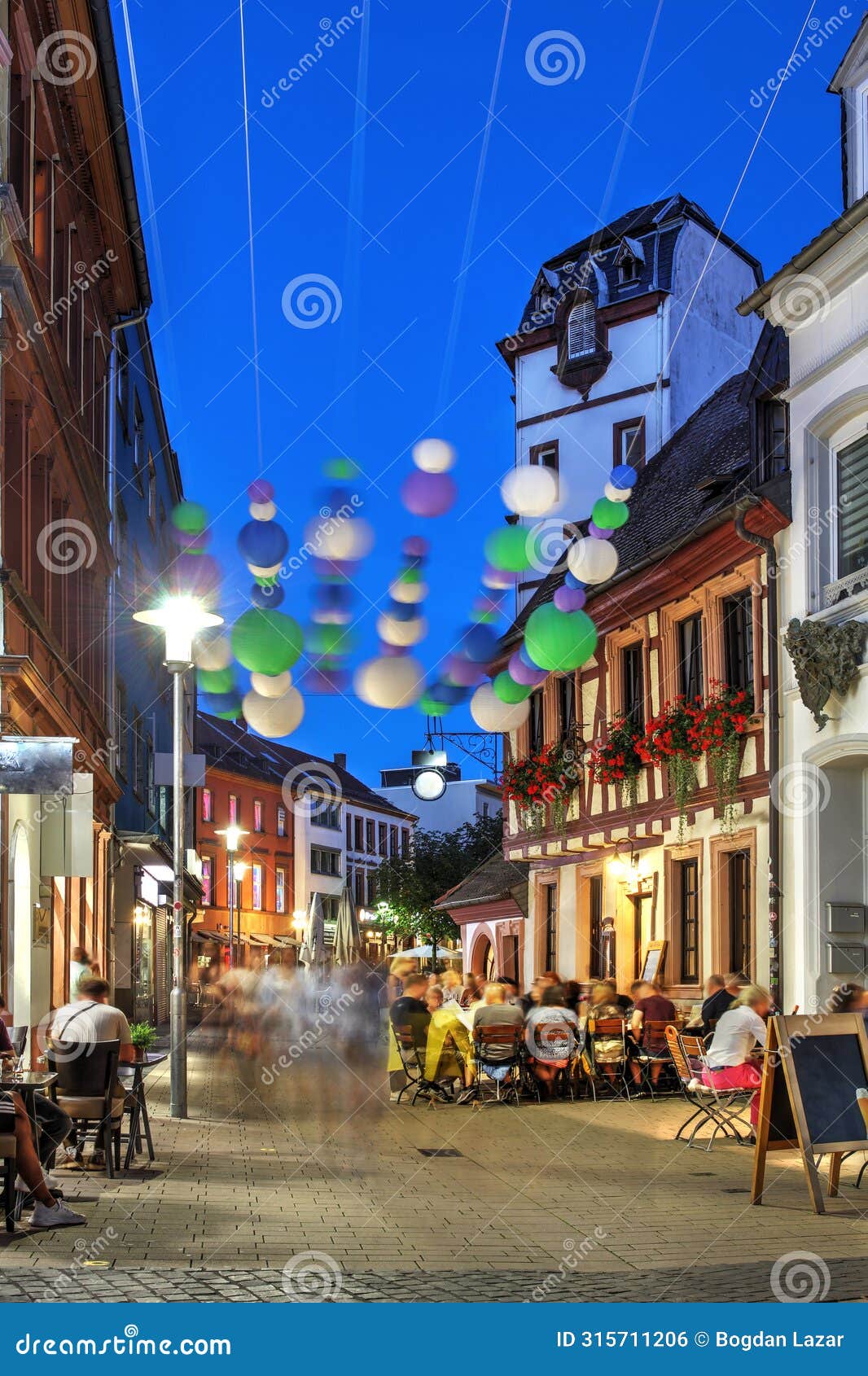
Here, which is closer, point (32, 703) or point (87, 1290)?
point (87, 1290)

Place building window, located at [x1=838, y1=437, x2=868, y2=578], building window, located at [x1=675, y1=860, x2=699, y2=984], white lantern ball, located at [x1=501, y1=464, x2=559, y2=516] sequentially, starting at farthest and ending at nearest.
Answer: building window, located at [x1=675, y1=860, x2=699, y2=984]
white lantern ball, located at [x1=501, y1=464, x2=559, y2=516]
building window, located at [x1=838, y1=437, x2=868, y2=578]

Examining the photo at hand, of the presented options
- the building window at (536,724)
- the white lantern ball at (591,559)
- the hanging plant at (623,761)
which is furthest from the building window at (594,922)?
the white lantern ball at (591,559)

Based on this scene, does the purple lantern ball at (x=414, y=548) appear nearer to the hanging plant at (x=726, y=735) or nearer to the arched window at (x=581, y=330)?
the hanging plant at (x=726, y=735)

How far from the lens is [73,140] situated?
2095 centimetres

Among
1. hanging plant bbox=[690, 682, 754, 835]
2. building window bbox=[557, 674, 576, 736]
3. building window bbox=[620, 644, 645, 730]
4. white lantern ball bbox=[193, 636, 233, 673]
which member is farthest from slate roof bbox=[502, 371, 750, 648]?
white lantern ball bbox=[193, 636, 233, 673]

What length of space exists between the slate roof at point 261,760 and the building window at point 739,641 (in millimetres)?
46358

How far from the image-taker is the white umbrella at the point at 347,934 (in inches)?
1216

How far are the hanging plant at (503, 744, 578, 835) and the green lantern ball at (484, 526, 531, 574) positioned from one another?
9.19 m

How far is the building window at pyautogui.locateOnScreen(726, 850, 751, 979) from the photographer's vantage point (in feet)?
68.3

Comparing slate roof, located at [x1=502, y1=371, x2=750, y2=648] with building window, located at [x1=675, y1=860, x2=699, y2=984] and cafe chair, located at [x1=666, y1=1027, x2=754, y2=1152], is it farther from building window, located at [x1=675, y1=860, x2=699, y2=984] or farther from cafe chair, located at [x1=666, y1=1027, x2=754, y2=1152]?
cafe chair, located at [x1=666, y1=1027, x2=754, y2=1152]

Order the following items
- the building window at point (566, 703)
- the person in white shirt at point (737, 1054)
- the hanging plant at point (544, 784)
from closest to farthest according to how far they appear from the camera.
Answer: the person in white shirt at point (737, 1054)
the hanging plant at point (544, 784)
the building window at point (566, 703)

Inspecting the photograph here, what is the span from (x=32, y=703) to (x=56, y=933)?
202 inches

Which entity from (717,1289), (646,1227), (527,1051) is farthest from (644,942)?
(717,1289)

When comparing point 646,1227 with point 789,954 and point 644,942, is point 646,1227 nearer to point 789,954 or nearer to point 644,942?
point 789,954
